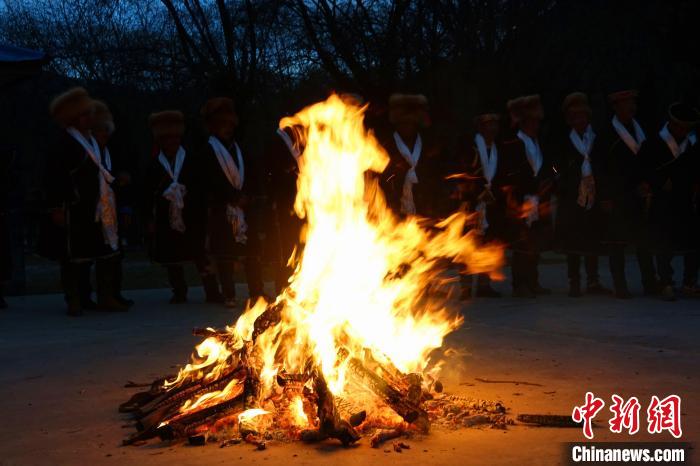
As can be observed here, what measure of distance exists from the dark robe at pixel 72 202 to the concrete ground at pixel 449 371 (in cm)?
70

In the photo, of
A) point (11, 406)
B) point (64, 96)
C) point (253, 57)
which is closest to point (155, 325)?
point (64, 96)

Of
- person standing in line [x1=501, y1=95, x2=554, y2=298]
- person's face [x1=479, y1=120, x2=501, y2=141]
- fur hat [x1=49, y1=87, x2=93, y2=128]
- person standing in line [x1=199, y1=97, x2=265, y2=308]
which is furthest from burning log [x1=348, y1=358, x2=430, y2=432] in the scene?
person's face [x1=479, y1=120, x2=501, y2=141]

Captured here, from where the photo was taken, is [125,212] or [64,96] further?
[125,212]

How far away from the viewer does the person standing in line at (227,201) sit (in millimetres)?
11312

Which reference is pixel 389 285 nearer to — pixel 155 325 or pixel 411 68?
pixel 155 325

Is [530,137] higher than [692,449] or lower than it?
higher

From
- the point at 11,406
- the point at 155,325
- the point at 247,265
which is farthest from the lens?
the point at 247,265

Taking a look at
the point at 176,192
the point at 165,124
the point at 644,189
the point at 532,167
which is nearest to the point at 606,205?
the point at 644,189

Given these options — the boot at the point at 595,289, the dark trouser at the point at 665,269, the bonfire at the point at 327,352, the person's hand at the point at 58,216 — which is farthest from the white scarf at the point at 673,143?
the person's hand at the point at 58,216

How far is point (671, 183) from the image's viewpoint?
11.6 meters

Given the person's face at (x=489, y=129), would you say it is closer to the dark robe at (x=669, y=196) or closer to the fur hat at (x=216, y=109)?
the dark robe at (x=669, y=196)

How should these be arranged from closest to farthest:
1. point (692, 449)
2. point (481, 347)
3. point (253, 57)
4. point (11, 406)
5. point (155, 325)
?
point (692, 449) → point (11, 406) → point (481, 347) → point (155, 325) → point (253, 57)

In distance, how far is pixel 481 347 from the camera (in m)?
7.86

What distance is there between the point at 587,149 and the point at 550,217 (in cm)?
88
